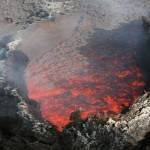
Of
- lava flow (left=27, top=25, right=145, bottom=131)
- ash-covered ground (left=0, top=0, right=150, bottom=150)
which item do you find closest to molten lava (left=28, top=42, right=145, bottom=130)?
lava flow (left=27, top=25, right=145, bottom=131)

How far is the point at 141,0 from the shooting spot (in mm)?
14875

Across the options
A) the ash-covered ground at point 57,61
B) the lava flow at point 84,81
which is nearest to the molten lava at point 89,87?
the lava flow at point 84,81

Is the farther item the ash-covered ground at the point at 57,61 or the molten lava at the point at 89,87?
the molten lava at the point at 89,87

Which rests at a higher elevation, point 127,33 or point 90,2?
point 90,2

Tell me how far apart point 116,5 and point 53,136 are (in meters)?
8.41

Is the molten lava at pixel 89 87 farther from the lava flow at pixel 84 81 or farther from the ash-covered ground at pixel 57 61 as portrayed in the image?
the ash-covered ground at pixel 57 61

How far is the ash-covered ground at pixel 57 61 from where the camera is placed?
761 centimetres

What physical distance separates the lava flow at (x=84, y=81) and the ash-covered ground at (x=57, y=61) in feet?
0.22

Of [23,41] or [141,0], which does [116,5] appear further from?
[23,41]

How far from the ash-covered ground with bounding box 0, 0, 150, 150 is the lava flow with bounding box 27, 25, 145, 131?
0.07 m

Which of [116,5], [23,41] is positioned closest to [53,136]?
[23,41]

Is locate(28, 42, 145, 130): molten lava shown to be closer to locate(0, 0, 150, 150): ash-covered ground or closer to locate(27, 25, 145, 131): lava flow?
locate(27, 25, 145, 131): lava flow

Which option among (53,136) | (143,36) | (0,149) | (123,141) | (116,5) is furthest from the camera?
(116,5)

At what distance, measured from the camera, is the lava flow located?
337 inches
